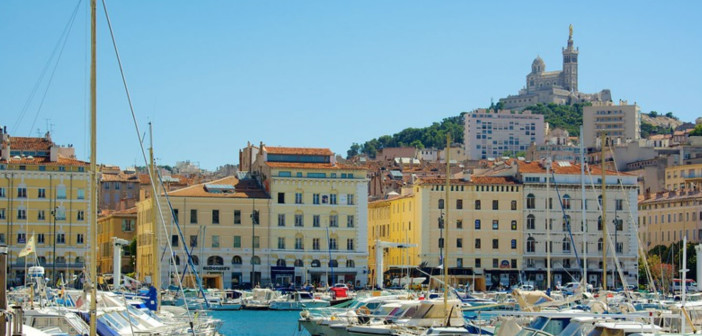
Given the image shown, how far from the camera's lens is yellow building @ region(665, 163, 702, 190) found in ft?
475

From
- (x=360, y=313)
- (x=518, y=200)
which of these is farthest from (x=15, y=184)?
(x=360, y=313)

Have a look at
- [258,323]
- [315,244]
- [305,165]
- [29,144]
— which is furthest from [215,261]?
[258,323]

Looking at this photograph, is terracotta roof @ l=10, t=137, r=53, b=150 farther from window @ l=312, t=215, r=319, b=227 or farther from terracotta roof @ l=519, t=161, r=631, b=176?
terracotta roof @ l=519, t=161, r=631, b=176

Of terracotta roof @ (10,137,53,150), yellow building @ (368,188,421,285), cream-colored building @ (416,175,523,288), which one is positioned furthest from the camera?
yellow building @ (368,188,421,285)

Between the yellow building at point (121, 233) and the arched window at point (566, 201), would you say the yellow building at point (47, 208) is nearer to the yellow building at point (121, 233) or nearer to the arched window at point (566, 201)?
the yellow building at point (121, 233)

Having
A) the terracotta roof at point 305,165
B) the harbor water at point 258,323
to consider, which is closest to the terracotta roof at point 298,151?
the terracotta roof at point 305,165

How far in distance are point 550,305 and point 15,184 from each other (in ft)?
168

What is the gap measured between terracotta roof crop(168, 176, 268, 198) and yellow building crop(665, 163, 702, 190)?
65.9 metres

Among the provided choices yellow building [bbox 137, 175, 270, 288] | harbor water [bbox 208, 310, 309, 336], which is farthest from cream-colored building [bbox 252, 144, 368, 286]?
harbor water [bbox 208, 310, 309, 336]

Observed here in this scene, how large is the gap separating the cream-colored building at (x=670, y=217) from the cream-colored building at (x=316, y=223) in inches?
1483

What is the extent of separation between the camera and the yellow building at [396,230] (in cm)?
9844

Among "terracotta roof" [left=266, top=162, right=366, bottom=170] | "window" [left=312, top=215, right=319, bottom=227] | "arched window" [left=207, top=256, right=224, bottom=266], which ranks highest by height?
"terracotta roof" [left=266, top=162, right=366, bottom=170]

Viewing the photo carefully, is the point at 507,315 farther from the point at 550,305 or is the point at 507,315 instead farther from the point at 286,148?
the point at 286,148

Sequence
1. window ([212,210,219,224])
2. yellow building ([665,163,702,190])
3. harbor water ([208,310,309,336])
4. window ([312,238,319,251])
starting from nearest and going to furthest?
harbor water ([208,310,309,336]), window ([212,210,219,224]), window ([312,238,319,251]), yellow building ([665,163,702,190])
